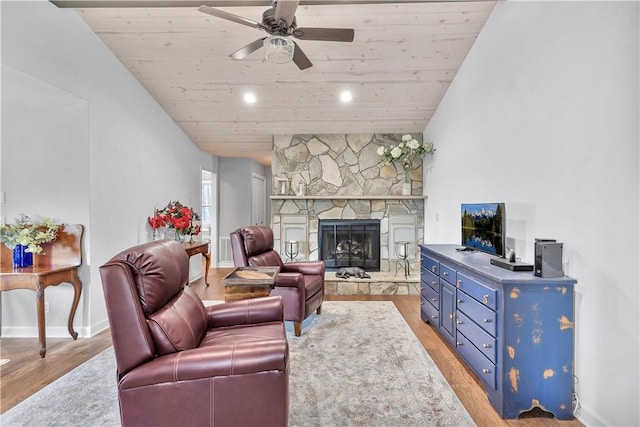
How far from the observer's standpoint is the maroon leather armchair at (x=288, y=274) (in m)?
3.03

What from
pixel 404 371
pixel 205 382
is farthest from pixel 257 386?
pixel 404 371

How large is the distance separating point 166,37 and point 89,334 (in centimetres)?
305

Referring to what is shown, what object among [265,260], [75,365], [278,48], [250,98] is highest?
[250,98]

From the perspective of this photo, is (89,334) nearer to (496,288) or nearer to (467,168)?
(496,288)

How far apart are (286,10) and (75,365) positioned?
3.05 meters

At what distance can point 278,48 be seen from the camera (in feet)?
7.78

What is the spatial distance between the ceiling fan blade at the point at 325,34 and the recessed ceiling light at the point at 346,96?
1.66 metres

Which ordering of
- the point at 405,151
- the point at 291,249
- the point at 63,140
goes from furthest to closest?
the point at 405,151, the point at 291,249, the point at 63,140

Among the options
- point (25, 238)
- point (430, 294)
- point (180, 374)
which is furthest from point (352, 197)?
point (180, 374)

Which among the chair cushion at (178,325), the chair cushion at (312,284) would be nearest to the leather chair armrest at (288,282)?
the chair cushion at (312,284)

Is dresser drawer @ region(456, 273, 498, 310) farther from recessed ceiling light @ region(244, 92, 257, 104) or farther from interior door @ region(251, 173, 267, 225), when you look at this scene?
interior door @ region(251, 173, 267, 225)

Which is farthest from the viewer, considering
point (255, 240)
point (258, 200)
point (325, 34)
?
point (258, 200)

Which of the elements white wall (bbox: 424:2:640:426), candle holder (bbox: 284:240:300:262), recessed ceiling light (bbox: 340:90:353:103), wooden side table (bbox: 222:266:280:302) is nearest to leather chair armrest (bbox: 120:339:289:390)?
wooden side table (bbox: 222:266:280:302)

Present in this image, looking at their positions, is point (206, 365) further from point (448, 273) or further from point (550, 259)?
point (448, 273)
